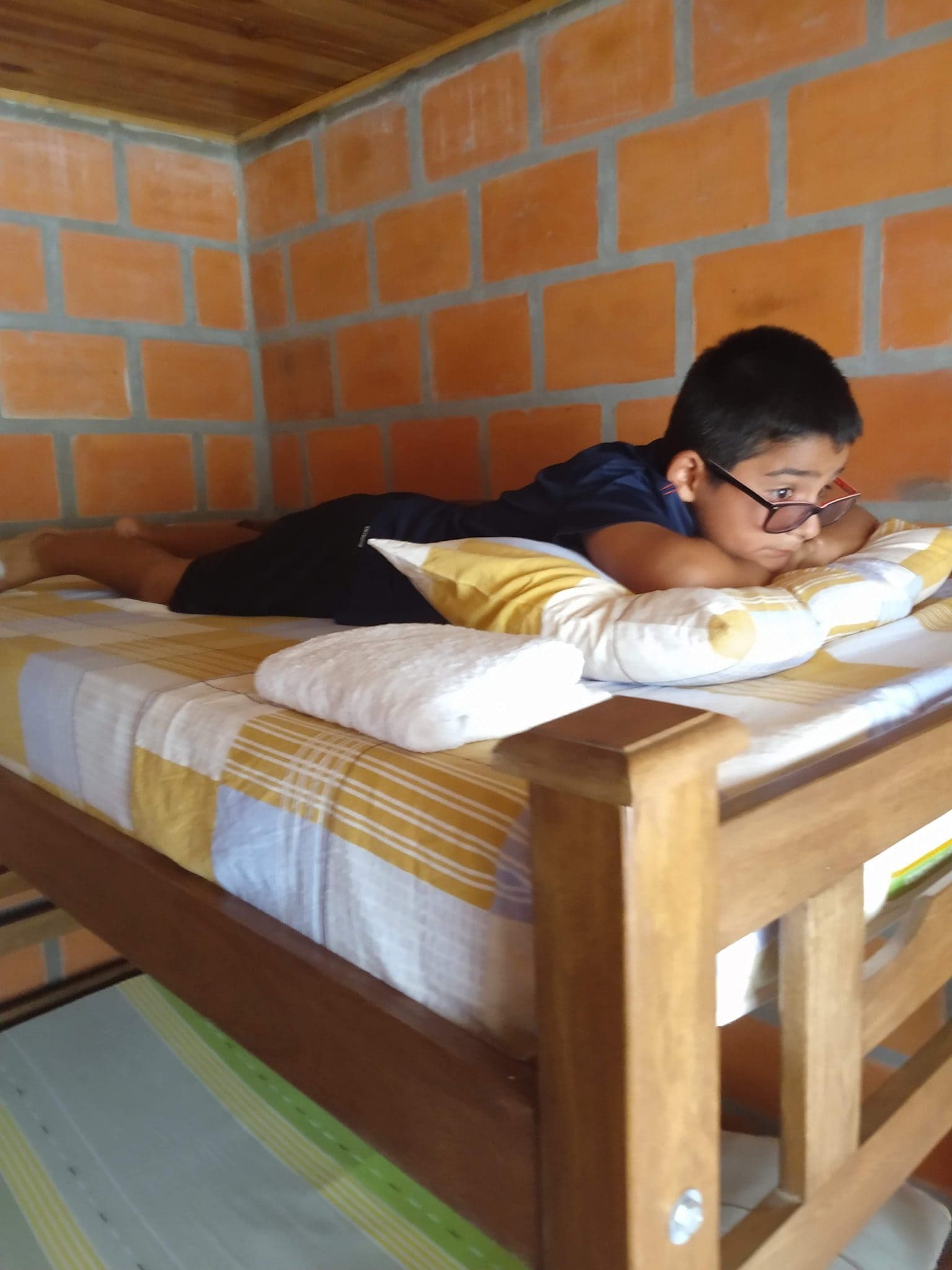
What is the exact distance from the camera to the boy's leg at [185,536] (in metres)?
1.61

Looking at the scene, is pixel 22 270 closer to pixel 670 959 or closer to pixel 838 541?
pixel 838 541

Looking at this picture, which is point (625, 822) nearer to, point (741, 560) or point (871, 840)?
point (871, 840)

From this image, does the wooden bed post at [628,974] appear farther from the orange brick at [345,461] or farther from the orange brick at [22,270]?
the orange brick at [22,270]

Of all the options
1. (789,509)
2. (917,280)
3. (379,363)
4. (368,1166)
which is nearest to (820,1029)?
(789,509)

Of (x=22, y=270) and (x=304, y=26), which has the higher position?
(x=304, y=26)

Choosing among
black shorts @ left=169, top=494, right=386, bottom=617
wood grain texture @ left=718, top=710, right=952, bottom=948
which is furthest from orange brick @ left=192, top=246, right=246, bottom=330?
wood grain texture @ left=718, top=710, right=952, bottom=948

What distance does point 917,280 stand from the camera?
1.13 metres

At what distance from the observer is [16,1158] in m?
1.22

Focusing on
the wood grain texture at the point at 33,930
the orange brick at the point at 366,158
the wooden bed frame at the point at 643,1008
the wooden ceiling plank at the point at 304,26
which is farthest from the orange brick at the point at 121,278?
the wooden bed frame at the point at 643,1008

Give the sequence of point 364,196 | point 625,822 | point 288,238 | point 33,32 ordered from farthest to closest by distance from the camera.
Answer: point 288,238 < point 364,196 < point 33,32 < point 625,822

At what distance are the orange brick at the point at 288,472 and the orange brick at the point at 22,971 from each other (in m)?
0.99

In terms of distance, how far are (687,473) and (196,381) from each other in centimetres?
125

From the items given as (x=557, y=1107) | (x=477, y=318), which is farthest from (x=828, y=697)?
(x=477, y=318)

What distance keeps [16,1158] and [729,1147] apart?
0.89 m
